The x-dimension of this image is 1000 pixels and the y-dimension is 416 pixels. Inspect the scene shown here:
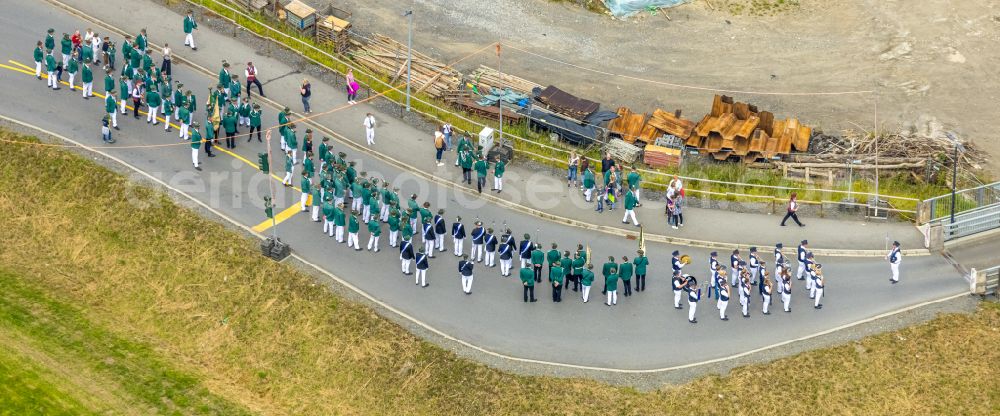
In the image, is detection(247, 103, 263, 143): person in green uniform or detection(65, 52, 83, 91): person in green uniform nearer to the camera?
detection(247, 103, 263, 143): person in green uniform

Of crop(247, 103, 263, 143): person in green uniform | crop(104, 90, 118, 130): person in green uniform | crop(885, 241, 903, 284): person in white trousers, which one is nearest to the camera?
crop(885, 241, 903, 284): person in white trousers

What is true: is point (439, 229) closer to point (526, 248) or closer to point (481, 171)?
point (526, 248)

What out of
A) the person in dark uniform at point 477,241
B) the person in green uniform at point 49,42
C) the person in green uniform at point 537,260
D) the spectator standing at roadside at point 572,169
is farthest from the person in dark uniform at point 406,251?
the person in green uniform at point 49,42

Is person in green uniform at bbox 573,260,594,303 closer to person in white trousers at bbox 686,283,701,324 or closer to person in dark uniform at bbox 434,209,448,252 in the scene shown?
person in white trousers at bbox 686,283,701,324

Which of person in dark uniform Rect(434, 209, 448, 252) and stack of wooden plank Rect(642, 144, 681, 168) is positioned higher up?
stack of wooden plank Rect(642, 144, 681, 168)

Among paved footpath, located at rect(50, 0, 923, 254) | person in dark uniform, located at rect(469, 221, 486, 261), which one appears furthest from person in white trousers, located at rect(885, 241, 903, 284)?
person in dark uniform, located at rect(469, 221, 486, 261)

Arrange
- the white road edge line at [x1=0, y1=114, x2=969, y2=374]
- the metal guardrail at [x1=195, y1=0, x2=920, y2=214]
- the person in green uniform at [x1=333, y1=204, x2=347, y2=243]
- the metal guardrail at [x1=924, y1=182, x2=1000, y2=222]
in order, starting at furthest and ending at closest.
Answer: the metal guardrail at [x1=195, y1=0, x2=920, y2=214] < the metal guardrail at [x1=924, y1=182, x2=1000, y2=222] < the person in green uniform at [x1=333, y1=204, x2=347, y2=243] < the white road edge line at [x1=0, y1=114, x2=969, y2=374]
